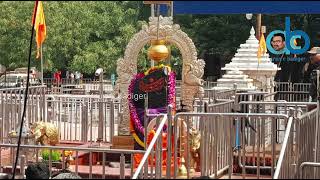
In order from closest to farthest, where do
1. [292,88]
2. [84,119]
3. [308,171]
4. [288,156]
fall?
[288,156], [308,171], [84,119], [292,88]

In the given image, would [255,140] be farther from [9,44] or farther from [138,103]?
[9,44]

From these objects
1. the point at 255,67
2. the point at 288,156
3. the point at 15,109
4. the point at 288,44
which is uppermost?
the point at 288,44

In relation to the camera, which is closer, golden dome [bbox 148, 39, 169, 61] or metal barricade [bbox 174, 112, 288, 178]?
metal barricade [bbox 174, 112, 288, 178]

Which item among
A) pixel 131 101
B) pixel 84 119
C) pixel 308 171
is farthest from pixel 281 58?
pixel 308 171

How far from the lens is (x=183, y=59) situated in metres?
11.3

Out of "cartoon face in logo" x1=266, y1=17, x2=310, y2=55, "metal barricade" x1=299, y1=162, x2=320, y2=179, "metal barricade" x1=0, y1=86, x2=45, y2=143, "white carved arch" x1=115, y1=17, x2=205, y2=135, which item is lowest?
"metal barricade" x1=299, y1=162, x2=320, y2=179

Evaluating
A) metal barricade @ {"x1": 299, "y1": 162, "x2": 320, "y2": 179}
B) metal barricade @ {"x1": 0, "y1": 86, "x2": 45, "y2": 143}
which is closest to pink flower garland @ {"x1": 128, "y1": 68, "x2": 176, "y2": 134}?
metal barricade @ {"x1": 0, "y1": 86, "x2": 45, "y2": 143}

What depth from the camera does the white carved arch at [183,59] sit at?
36.4 ft

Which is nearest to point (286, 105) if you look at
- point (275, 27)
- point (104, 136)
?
point (104, 136)

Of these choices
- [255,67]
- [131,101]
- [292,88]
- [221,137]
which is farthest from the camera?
[292,88]

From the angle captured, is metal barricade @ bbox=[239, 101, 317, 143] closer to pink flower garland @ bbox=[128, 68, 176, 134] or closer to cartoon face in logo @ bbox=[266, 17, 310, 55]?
pink flower garland @ bbox=[128, 68, 176, 134]

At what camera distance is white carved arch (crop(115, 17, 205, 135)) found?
1109cm

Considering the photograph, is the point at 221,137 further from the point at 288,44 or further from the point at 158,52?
the point at 288,44

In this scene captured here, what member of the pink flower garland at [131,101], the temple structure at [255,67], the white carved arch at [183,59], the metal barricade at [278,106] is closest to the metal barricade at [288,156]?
the metal barricade at [278,106]
